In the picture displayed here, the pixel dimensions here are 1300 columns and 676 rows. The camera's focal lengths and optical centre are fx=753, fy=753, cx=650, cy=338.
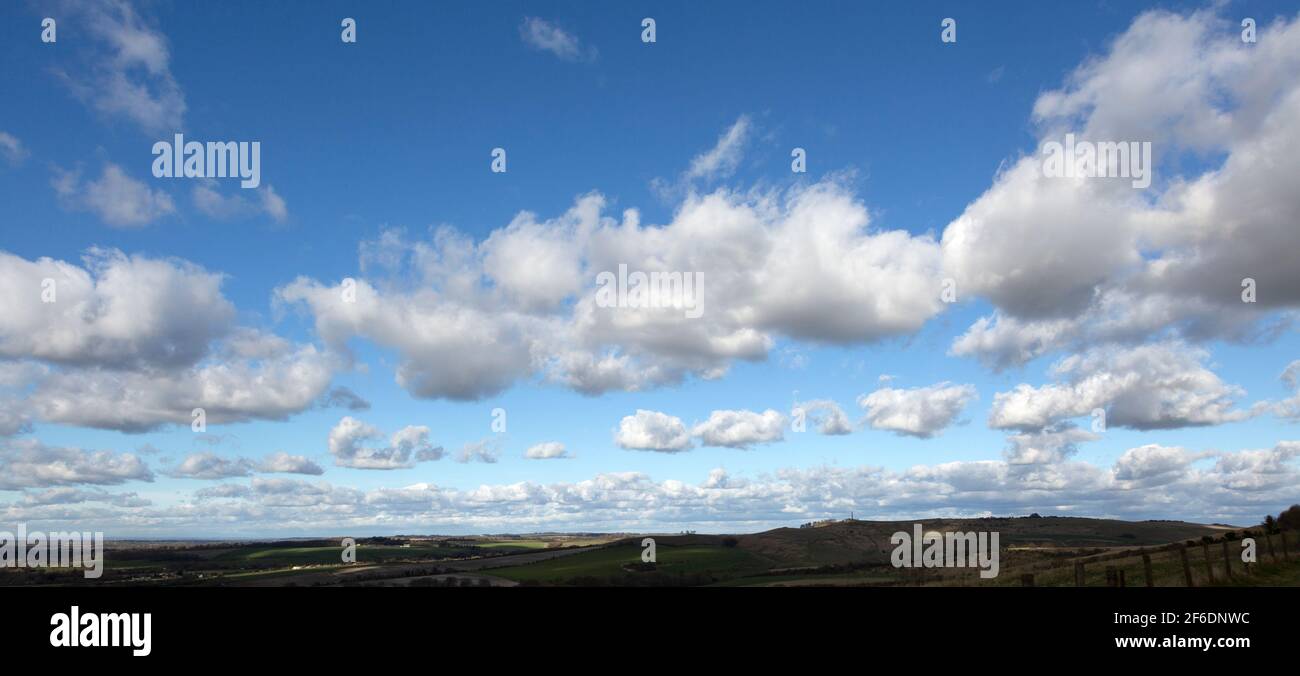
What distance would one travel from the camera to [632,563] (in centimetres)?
11588

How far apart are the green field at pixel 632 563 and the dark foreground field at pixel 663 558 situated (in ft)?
0.61

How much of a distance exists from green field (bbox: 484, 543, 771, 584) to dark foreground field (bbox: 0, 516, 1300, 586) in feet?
0.61

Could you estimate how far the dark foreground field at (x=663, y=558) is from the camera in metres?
96.1

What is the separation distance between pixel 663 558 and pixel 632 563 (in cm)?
1160

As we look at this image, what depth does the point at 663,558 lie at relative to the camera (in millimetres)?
126125

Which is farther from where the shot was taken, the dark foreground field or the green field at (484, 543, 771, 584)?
the green field at (484, 543, 771, 584)

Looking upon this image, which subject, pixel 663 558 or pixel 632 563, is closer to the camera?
pixel 632 563

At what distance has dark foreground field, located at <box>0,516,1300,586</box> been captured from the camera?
315 ft
